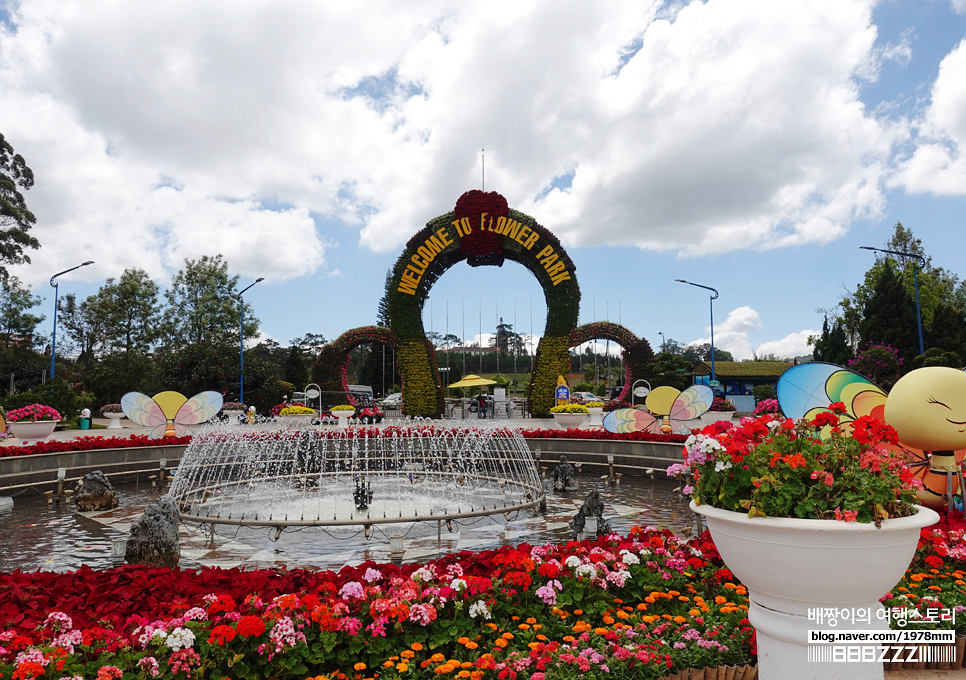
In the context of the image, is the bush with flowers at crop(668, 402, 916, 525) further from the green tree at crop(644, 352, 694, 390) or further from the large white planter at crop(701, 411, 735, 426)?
the green tree at crop(644, 352, 694, 390)

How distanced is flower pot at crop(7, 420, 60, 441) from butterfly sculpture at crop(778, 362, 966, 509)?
23170 millimetres

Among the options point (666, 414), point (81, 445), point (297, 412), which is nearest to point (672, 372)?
point (666, 414)

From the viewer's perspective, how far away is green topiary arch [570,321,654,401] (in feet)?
97.2

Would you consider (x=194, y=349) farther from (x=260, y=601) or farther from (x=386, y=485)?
(x=260, y=601)

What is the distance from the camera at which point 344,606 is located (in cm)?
383

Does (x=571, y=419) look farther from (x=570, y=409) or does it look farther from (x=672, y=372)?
(x=672, y=372)

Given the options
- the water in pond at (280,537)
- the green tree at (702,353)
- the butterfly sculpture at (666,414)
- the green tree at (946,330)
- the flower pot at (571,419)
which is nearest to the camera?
the water in pond at (280,537)

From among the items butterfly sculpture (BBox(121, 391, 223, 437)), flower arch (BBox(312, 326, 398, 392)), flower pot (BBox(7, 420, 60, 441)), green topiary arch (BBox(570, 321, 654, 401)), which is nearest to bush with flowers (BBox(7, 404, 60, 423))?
flower pot (BBox(7, 420, 60, 441))

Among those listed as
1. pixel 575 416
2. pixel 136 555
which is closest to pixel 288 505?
pixel 136 555

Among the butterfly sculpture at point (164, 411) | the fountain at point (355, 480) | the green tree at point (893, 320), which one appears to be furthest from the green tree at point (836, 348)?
the butterfly sculpture at point (164, 411)

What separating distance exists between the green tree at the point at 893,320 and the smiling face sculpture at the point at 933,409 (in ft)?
121

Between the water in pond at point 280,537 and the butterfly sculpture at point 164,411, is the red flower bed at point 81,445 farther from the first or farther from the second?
the butterfly sculpture at point 164,411

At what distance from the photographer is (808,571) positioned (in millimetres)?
2588

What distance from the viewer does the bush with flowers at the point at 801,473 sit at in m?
2.70
